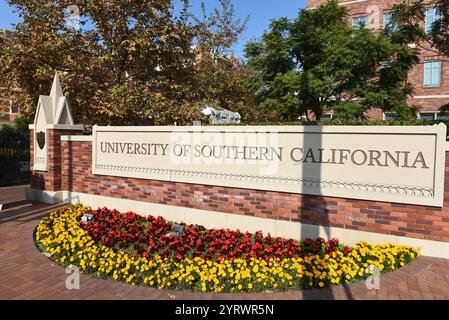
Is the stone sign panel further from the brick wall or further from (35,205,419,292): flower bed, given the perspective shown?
(35,205,419,292): flower bed

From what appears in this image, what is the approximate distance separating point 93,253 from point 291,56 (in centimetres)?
1264

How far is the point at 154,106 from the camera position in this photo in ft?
38.0

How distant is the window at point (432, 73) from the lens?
75.0 ft

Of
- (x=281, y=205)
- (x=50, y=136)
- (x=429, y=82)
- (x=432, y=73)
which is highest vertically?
(x=432, y=73)

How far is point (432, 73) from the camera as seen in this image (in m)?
23.0

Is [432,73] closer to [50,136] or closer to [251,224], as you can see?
[251,224]

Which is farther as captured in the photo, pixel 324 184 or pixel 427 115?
pixel 427 115

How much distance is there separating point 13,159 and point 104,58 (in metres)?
5.95

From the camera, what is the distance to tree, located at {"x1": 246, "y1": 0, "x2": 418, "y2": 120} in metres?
13.2

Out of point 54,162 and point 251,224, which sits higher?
point 54,162

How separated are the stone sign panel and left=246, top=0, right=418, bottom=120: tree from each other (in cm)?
823

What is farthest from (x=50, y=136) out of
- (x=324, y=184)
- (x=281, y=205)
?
(x=324, y=184)

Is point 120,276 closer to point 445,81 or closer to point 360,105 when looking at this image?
point 360,105

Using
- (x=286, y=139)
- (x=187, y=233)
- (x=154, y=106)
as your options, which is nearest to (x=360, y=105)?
(x=154, y=106)
